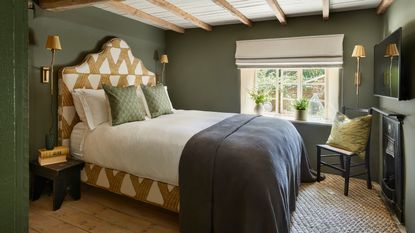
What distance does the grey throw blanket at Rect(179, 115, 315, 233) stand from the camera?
5.55 feet

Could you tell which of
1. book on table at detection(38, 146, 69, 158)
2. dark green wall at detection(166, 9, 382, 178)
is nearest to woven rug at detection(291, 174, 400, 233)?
dark green wall at detection(166, 9, 382, 178)

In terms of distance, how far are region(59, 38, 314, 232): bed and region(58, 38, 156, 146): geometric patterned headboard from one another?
0.04 feet

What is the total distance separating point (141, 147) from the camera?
233 centimetres

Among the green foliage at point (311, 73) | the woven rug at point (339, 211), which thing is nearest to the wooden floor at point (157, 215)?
the woven rug at point (339, 211)

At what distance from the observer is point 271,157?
1.89 m

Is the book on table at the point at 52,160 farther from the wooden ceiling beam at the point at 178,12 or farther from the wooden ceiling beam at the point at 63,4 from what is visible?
the wooden ceiling beam at the point at 178,12

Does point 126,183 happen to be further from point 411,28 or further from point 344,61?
point 344,61

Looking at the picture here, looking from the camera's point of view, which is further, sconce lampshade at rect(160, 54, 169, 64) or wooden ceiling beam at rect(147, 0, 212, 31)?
sconce lampshade at rect(160, 54, 169, 64)

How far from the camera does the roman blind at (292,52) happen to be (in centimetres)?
354

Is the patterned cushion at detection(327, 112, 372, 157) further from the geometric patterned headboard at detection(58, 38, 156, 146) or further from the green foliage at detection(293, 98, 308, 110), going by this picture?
the geometric patterned headboard at detection(58, 38, 156, 146)

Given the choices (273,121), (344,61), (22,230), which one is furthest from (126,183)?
(344,61)

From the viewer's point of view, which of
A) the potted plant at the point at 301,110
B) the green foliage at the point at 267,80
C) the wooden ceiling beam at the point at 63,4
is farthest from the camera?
the green foliage at the point at 267,80

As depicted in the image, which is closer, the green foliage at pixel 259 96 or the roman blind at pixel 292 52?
the roman blind at pixel 292 52

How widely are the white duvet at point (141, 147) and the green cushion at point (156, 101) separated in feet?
1.97
